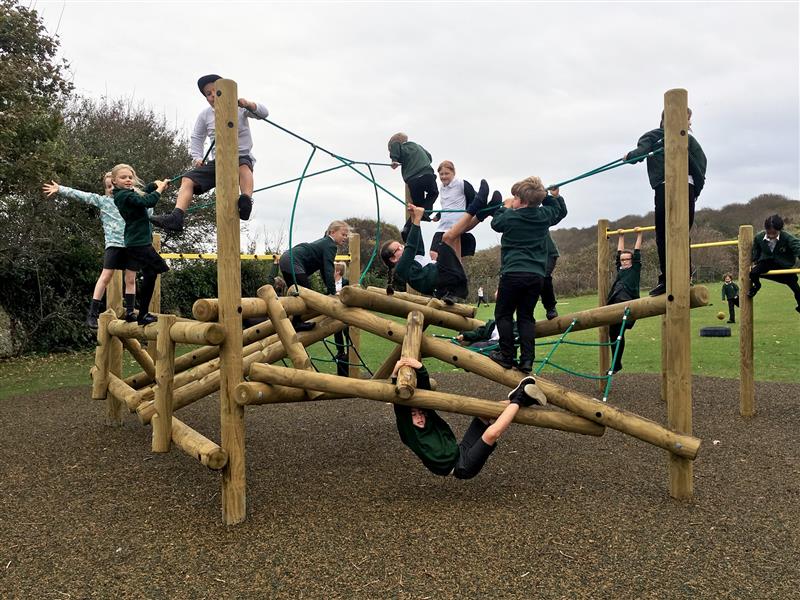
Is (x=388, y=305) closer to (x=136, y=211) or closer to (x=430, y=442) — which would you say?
(x=430, y=442)

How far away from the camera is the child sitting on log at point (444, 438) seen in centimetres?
405

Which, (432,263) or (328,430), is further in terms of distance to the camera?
(328,430)

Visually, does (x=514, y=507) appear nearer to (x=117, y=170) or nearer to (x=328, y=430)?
(x=328, y=430)

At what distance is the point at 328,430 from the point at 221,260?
3087mm

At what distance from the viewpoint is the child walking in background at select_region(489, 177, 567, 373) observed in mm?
4410

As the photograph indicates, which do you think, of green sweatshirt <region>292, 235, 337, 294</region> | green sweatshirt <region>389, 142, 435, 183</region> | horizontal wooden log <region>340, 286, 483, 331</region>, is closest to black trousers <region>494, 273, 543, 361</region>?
horizontal wooden log <region>340, 286, 483, 331</region>

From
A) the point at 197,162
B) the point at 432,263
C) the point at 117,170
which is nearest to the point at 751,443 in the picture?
the point at 432,263

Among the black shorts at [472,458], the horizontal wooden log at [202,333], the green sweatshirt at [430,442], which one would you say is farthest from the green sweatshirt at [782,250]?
the horizontal wooden log at [202,333]

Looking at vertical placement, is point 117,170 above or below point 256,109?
below

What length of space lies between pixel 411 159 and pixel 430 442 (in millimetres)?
3073

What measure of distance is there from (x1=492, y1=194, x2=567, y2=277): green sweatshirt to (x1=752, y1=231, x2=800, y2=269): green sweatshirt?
13.4ft

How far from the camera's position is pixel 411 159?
241 inches

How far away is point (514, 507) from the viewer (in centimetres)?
423

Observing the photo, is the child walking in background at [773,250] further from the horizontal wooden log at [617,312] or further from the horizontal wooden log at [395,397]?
the horizontal wooden log at [395,397]
